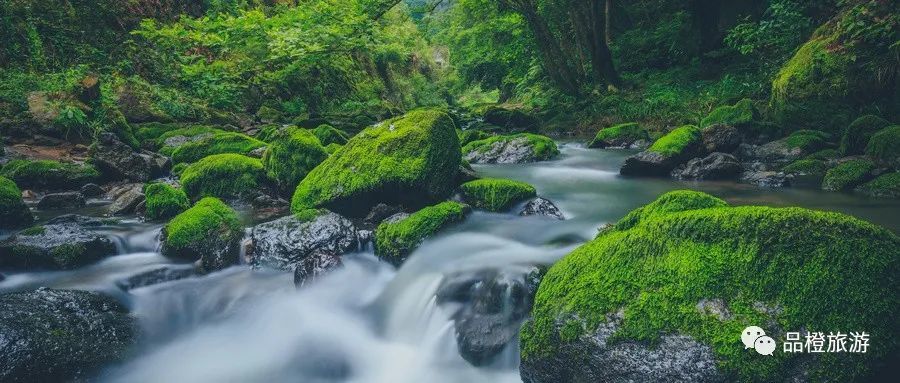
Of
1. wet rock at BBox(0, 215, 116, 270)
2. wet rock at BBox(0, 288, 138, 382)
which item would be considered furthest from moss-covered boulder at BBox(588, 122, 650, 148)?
wet rock at BBox(0, 288, 138, 382)

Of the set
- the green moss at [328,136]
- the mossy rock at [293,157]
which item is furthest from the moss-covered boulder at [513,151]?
the mossy rock at [293,157]

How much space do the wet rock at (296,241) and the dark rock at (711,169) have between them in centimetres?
609

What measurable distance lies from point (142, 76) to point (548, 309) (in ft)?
56.2

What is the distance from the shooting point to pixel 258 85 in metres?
19.3

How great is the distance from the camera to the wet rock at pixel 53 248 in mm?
5188

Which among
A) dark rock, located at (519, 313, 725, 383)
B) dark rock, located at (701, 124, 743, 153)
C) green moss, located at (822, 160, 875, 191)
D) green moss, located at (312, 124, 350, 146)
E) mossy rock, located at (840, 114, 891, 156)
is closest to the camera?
dark rock, located at (519, 313, 725, 383)

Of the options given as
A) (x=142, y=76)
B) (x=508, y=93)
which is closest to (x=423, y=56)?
(x=508, y=93)

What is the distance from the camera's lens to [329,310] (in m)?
4.94

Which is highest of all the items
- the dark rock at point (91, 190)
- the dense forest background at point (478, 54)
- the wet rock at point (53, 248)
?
the dense forest background at point (478, 54)

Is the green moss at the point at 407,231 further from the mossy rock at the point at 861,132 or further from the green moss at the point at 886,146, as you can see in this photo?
the mossy rock at the point at 861,132

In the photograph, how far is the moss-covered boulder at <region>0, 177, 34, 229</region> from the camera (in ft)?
21.3

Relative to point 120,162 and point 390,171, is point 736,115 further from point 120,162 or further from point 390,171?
point 120,162

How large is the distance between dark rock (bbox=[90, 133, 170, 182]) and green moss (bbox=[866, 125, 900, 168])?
12464 millimetres

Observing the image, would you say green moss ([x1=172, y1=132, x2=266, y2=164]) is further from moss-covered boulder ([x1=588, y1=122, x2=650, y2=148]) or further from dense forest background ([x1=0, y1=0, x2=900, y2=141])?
moss-covered boulder ([x1=588, y1=122, x2=650, y2=148])
